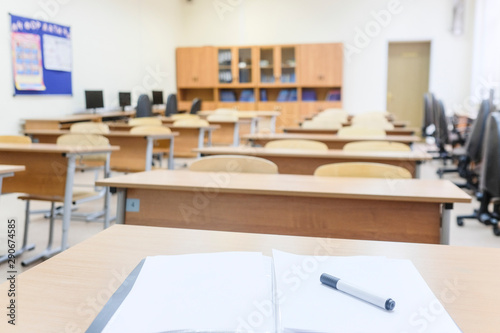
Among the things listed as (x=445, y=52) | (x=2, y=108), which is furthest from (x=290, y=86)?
(x=2, y=108)

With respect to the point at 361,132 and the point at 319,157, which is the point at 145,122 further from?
the point at 319,157

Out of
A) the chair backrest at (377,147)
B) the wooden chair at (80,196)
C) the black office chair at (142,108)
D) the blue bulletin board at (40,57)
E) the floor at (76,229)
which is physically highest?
the blue bulletin board at (40,57)

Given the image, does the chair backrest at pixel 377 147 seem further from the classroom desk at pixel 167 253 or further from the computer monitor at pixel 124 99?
the computer monitor at pixel 124 99

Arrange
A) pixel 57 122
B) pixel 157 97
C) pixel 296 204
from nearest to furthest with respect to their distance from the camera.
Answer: pixel 296 204, pixel 57 122, pixel 157 97

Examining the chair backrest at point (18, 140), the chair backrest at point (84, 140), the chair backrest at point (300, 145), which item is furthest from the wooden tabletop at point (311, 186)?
the chair backrest at point (18, 140)

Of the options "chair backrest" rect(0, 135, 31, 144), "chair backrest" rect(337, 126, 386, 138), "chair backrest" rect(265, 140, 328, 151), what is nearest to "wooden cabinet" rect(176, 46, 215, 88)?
"chair backrest" rect(337, 126, 386, 138)

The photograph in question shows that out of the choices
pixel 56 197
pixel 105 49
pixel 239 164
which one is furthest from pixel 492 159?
pixel 105 49

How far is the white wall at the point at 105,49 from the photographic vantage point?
5762mm

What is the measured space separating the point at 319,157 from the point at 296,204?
110 centimetres

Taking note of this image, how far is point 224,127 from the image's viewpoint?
6.34 m

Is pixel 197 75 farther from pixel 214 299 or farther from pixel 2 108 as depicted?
pixel 214 299

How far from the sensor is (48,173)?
114 inches

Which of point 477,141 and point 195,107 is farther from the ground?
point 195,107

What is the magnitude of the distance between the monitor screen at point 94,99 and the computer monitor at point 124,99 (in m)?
0.62
